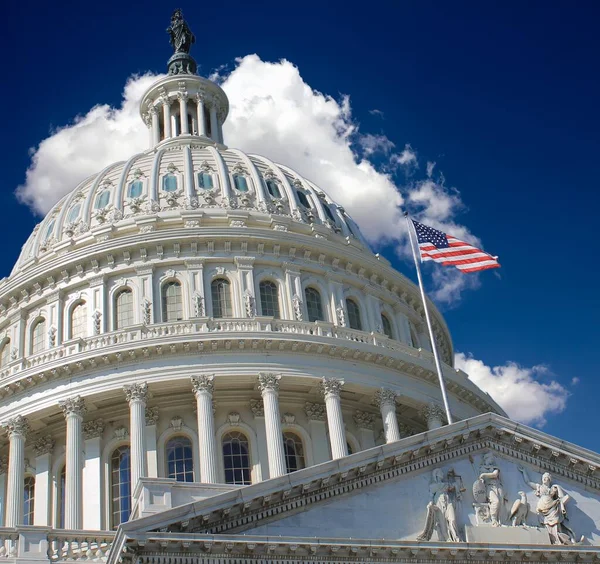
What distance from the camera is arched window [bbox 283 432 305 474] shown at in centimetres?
5514

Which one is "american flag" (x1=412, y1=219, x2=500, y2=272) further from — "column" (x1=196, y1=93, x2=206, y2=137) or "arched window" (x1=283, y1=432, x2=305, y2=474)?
"column" (x1=196, y1=93, x2=206, y2=137)

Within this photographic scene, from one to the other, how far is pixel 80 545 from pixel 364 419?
25841 mm

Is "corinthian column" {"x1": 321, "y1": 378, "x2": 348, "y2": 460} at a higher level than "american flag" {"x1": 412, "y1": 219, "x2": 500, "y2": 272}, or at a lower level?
lower

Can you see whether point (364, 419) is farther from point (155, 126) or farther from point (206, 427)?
point (155, 126)

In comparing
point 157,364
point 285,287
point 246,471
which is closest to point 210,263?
point 285,287

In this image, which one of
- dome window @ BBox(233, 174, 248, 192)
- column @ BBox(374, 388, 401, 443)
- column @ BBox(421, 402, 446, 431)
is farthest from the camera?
dome window @ BBox(233, 174, 248, 192)

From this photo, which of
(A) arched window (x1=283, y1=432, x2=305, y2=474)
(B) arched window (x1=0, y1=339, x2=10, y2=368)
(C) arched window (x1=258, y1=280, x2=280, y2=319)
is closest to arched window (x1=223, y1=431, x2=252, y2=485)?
(A) arched window (x1=283, y1=432, x2=305, y2=474)

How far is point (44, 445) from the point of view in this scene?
56.8 meters

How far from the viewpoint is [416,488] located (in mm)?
35594

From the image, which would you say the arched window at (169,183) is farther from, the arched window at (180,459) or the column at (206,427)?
the arched window at (180,459)

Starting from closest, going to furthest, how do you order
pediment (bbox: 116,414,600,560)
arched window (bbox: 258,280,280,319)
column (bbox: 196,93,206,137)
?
pediment (bbox: 116,414,600,560)
arched window (bbox: 258,280,280,319)
column (bbox: 196,93,206,137)

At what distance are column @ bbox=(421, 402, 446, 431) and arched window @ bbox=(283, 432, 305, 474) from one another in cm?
684

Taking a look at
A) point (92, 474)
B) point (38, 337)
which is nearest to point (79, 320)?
point (38, 337)

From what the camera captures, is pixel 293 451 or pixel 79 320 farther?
pixel 79 320
